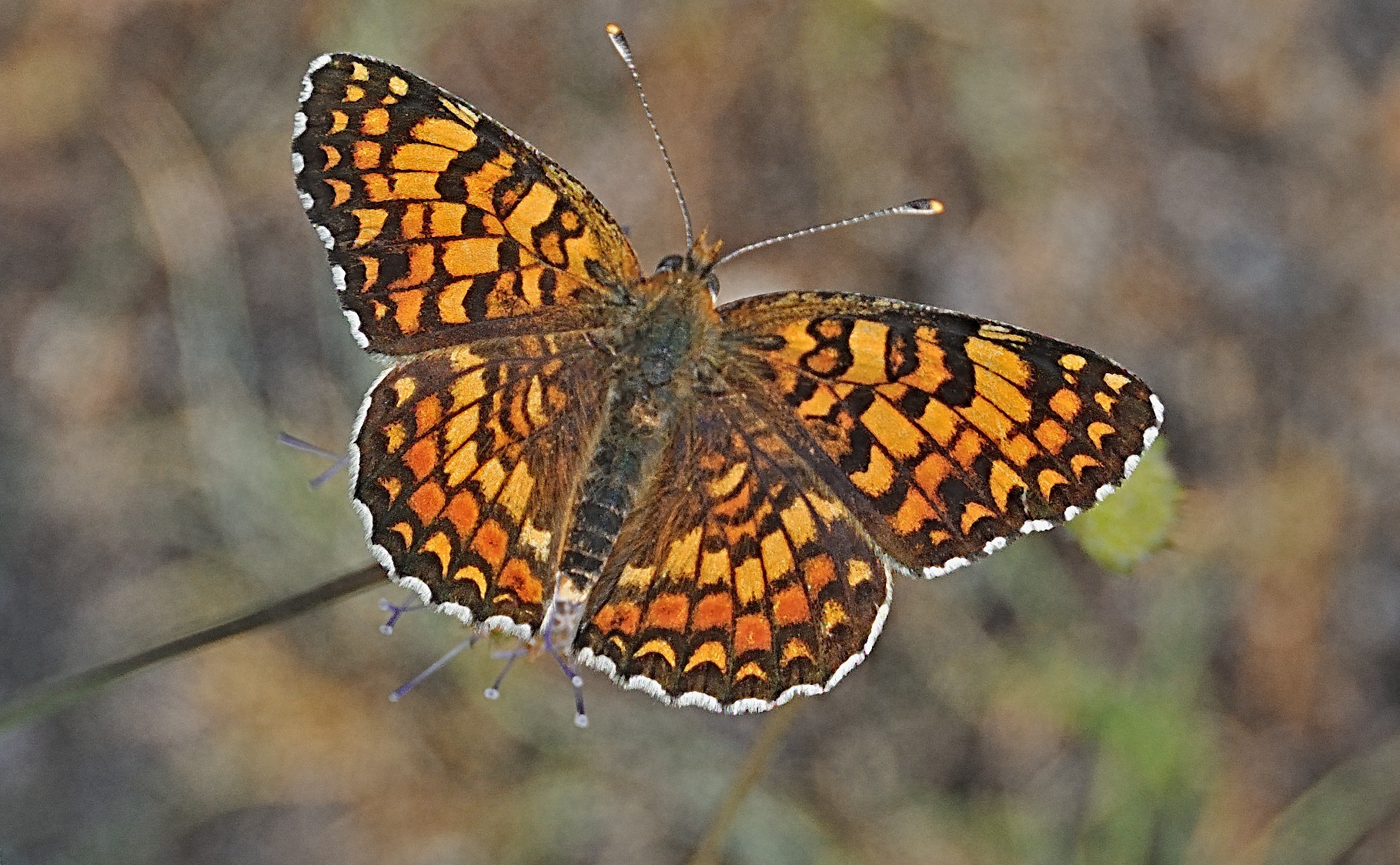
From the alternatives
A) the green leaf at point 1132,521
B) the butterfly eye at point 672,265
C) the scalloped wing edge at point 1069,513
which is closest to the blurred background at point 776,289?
the green leaf at point 1132,521

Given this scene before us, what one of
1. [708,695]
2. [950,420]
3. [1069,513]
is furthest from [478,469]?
[1069,513]

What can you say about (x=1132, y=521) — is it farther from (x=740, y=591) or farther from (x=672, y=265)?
(x=672, y=265)

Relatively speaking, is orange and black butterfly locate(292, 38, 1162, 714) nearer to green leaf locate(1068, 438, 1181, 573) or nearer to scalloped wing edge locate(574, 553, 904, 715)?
scalloped wing edge locate(574, 553, 904, 715)

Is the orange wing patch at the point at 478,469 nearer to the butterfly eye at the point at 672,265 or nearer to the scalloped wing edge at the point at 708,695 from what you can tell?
the scalloped wing edge at the point at 708,695

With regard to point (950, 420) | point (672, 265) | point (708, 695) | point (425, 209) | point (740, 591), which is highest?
point (425, 209)

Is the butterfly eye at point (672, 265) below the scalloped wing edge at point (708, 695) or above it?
above

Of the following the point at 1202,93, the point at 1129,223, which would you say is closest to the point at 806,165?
the point at 1129,223

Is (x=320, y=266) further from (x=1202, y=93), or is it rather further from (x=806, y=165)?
(x=1202, y=93)
